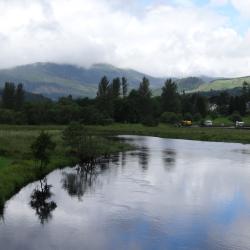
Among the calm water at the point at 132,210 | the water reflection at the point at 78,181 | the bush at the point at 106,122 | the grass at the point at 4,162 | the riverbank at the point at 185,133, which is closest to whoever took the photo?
the calm water at the point at 132,210

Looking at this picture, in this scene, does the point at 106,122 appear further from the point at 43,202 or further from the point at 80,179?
the point at 43,202

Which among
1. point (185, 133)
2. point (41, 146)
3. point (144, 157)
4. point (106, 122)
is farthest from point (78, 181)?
point (106, 122)

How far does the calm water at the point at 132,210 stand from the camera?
3812 cm

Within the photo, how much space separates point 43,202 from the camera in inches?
2015

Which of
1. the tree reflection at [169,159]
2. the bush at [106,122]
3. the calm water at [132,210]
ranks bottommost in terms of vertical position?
the calm water at [132,210]

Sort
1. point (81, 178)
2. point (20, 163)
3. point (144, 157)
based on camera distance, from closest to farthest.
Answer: point (20, 163) → point (81, 178) → point (144, 157)

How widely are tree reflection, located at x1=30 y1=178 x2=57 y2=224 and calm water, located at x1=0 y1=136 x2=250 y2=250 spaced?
2.5 inches

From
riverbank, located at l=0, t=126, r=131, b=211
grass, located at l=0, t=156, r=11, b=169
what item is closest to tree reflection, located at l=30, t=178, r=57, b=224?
riverbank, located at l=0, t=126, r=131, b=211

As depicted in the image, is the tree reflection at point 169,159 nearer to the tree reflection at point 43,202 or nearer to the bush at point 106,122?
the tree reflection at point 43,202

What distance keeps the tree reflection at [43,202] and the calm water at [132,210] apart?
6 centimetres

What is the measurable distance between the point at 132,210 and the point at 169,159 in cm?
4497

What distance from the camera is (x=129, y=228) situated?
41.6m

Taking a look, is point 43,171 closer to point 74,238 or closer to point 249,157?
point 74,238

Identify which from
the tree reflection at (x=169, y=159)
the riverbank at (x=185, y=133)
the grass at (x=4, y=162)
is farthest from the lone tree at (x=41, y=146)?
the riverbank at (x=185, y=133)
